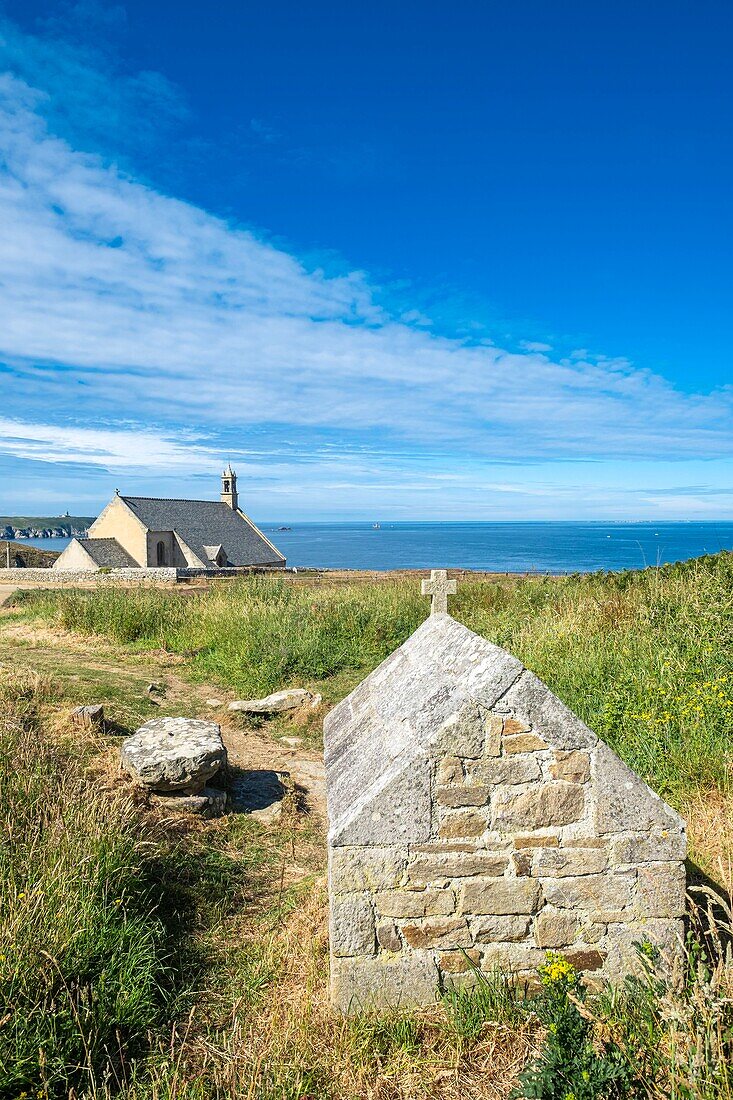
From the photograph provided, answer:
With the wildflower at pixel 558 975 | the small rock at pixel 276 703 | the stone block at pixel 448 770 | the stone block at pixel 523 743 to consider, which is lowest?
the small rock at pixel 276 703

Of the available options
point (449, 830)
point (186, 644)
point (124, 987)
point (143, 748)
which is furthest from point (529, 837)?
point (186, 644)

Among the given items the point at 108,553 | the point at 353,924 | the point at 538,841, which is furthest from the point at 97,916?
the point at 108,553

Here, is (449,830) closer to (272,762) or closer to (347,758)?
(347,758)

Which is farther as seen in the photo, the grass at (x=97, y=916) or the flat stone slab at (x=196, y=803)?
the flat stone slab at (x=196, y=803)

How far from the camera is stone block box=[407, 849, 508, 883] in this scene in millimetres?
3508

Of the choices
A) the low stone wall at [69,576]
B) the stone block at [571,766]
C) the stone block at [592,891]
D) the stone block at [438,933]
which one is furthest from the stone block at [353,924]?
the low stone wall at [69,576]

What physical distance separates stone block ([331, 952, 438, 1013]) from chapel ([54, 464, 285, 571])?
3424 centimetres

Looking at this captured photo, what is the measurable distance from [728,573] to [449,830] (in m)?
9.50

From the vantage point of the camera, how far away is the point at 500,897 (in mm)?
3545

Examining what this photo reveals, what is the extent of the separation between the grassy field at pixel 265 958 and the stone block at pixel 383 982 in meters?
0.08

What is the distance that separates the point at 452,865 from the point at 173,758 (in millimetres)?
3601

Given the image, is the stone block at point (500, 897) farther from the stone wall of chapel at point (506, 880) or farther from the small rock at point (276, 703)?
the small rock at point (276, 703)

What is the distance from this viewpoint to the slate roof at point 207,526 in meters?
42.0

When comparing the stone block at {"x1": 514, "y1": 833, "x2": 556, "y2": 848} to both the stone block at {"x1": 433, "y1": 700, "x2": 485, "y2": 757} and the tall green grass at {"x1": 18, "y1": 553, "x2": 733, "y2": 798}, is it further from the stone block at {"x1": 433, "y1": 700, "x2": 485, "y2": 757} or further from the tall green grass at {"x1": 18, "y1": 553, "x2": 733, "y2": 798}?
the tall green grass at {"x1": 18, "y1": 553, "x2": 733, "y2": 798}
